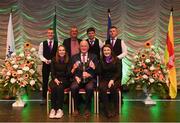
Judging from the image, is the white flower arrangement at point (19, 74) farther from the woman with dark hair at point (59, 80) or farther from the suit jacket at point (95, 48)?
the suit jacket at point (95, 48)

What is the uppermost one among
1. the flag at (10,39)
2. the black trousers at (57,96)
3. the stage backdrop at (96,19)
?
the stage backdrop at (96,19)

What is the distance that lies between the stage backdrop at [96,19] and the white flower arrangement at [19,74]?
1671 millimetres

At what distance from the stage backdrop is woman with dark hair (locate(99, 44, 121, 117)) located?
2046 mm

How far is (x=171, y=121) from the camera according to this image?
5.08 meters

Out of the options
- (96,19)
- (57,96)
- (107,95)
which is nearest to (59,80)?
(57,96)

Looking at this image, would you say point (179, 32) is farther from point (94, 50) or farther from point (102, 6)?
point (94, 50)

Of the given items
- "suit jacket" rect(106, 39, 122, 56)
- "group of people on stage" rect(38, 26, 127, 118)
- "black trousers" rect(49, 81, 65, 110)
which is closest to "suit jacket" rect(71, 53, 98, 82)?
"group of people on stage" rect(38, 26, 127, 118)

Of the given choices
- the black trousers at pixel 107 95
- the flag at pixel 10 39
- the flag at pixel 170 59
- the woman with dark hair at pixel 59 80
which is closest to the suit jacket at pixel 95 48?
the woman with dark hair at pixel 59 80

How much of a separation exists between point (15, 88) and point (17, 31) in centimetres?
210

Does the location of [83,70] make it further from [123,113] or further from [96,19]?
[96,19]

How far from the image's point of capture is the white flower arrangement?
236 inches

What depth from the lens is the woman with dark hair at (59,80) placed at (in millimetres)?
5453

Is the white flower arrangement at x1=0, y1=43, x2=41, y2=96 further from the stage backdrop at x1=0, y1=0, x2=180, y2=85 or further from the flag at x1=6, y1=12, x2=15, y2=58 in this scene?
the stage backdrop at x1=0, y1=0, x2=180, y2=85

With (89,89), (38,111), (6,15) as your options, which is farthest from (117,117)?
(6,15)
